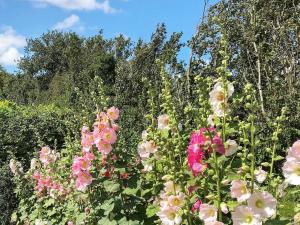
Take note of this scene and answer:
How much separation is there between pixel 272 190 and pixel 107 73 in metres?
24.6

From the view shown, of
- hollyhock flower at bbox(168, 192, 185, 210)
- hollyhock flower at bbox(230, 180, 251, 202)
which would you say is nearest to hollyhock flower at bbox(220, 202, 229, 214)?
hollyhock flower at bbox(230, 180, 251, 202)

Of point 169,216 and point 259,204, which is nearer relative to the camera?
point 259,204

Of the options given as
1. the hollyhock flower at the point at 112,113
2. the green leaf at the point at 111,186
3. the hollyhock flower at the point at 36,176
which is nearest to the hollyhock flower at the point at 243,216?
the green leaf at the point at 111,186

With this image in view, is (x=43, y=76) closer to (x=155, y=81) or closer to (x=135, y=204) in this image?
(x=155, y=81)

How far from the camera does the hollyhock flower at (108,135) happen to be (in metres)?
3.48

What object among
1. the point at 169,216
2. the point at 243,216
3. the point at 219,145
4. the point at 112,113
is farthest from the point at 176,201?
the point at 112,113

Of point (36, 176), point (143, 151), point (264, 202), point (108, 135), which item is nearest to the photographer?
point (264, 202)

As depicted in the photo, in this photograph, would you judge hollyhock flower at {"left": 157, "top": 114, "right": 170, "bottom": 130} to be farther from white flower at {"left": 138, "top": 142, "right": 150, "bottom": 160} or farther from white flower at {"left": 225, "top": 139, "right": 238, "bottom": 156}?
white flower at {"left": 225, "top": 139, "right": 238, "bottom": 156}

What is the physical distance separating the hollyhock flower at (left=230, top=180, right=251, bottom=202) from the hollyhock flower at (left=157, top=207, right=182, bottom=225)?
460 millimetres

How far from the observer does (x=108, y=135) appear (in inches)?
137

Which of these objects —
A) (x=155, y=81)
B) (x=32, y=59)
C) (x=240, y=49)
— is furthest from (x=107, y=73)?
(x=32, y=59)

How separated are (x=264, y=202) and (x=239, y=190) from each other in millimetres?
112

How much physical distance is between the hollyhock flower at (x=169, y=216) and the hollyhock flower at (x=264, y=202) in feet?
1.70

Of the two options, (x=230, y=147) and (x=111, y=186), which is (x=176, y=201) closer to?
(x=230, y=147)
